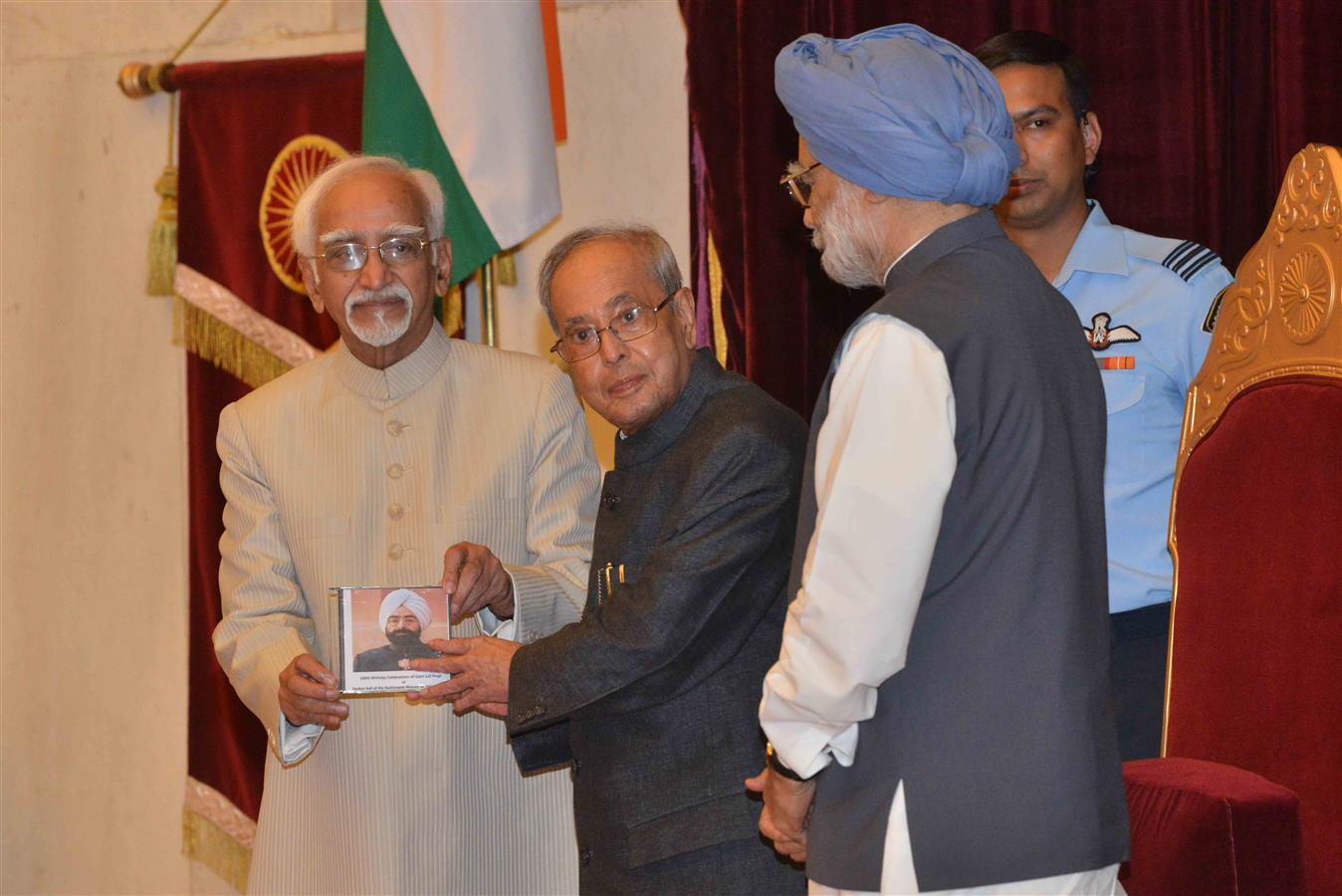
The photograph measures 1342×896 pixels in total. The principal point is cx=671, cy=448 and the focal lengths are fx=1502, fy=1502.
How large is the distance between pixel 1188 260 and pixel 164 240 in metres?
3.19

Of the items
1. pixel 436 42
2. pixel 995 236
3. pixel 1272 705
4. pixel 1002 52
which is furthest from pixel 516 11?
pixel 1272 705

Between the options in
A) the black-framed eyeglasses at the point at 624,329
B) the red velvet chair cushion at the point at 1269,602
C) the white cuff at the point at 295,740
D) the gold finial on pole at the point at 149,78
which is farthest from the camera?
the gold finial on pole at the point at 149,78


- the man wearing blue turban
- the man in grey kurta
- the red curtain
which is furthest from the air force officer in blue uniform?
the man wearing blue turban

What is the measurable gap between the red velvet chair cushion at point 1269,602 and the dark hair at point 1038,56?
837 millimetres

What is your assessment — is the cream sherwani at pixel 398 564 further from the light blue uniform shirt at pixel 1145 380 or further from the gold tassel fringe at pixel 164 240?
the gold tassel fringe at pixel 164 240

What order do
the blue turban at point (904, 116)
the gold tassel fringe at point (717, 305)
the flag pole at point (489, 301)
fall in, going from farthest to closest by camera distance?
the flag pole at point (489, 301)
the gold tassel fringe at point (717, 305)
the blue turban at point (904, 116)

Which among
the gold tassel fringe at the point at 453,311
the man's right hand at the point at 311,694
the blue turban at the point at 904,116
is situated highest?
the blue turban at the point at 904,116

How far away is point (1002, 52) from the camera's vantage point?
10.2 ft

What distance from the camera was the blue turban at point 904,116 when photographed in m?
1.98

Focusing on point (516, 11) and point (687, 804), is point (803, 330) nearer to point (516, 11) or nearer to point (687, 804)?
point (516, 11)

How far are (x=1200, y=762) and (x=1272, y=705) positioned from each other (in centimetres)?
16

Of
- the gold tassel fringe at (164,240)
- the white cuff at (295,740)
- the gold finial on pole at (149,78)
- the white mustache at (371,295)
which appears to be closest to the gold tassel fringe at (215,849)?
the gold tassel fringe at (164,240)

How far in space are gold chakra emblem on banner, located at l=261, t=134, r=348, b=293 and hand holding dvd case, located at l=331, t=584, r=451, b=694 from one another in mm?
2275

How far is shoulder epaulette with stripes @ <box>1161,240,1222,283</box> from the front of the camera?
3.02 m
